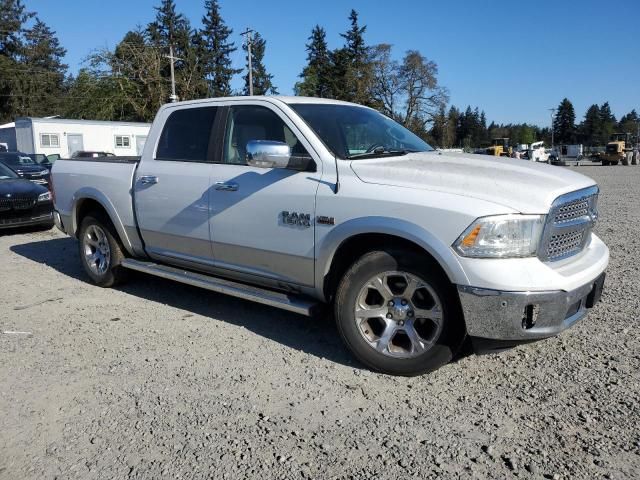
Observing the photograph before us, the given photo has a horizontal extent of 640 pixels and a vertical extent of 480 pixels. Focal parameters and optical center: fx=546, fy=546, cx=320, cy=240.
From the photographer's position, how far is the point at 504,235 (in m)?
3.16

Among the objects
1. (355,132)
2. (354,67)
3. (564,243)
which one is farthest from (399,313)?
(354,67)

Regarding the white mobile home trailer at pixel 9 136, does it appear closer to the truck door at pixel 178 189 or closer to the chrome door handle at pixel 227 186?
the truck door at pixel 178 189

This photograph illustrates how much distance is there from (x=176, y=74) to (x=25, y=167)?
43287mm

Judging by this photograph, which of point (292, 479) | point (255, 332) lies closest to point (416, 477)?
point (292, 479)

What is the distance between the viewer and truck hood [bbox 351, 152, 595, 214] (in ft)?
10.6

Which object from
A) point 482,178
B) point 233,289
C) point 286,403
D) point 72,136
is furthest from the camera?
point 72,136

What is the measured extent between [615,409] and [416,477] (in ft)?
4.49

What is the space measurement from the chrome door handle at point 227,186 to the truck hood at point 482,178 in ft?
3.45

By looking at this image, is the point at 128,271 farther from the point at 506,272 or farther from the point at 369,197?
the point at 506,272

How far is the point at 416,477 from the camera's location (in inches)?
102

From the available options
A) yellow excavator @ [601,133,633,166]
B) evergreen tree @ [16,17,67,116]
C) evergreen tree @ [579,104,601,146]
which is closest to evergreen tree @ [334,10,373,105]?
yellow excavator @ [601,133,633,166]

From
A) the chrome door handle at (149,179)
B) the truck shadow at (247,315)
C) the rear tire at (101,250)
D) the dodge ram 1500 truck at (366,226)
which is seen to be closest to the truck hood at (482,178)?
the dodge ram 1500 truck at (366,226)

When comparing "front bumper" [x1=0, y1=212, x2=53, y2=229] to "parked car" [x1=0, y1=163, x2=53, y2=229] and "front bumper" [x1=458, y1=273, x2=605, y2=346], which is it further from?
"front bumper" [x1=458, y1=273, x2=605, y2=346]

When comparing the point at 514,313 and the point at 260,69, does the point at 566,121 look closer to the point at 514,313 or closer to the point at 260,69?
the point at 260,69
